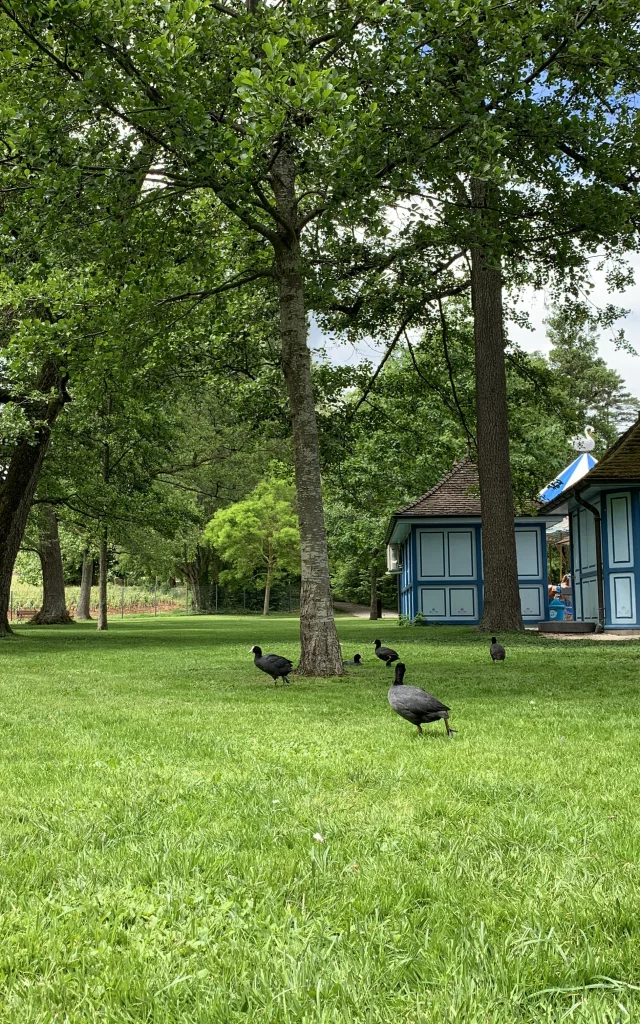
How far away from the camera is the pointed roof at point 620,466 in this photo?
2202cm

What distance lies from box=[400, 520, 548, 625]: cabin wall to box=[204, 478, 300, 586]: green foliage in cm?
2209

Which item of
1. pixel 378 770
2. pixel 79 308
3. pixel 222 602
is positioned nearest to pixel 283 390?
pixel 79 308

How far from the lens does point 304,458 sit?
41.3ft

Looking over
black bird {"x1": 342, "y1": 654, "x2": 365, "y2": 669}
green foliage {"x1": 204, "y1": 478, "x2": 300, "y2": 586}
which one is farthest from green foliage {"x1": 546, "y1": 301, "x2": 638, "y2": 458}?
black bird {"x1": 342, "y1": 654, "x2": 365, "y2": 669}

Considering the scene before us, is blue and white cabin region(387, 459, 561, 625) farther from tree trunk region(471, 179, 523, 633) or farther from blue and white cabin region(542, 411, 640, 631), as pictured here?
tree trunk region(471, 179, 523, 633)

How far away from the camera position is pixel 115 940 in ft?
9.40

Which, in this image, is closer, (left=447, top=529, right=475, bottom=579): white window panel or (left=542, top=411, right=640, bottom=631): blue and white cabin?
(left=542, top=411, right=640, bottom=631): blue and white cabin

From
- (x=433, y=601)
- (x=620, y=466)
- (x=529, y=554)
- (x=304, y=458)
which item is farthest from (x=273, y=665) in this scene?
(x=529, y=554)

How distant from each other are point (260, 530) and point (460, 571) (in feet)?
79.6

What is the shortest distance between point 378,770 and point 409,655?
35.0 ft

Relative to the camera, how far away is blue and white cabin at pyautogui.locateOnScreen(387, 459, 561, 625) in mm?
32312

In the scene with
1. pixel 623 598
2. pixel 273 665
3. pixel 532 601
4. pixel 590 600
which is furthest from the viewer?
pixel 532 601

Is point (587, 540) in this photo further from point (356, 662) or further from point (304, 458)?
point (304, 458)

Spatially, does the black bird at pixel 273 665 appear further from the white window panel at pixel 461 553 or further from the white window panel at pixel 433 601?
the white window panel at pixel 461 553
